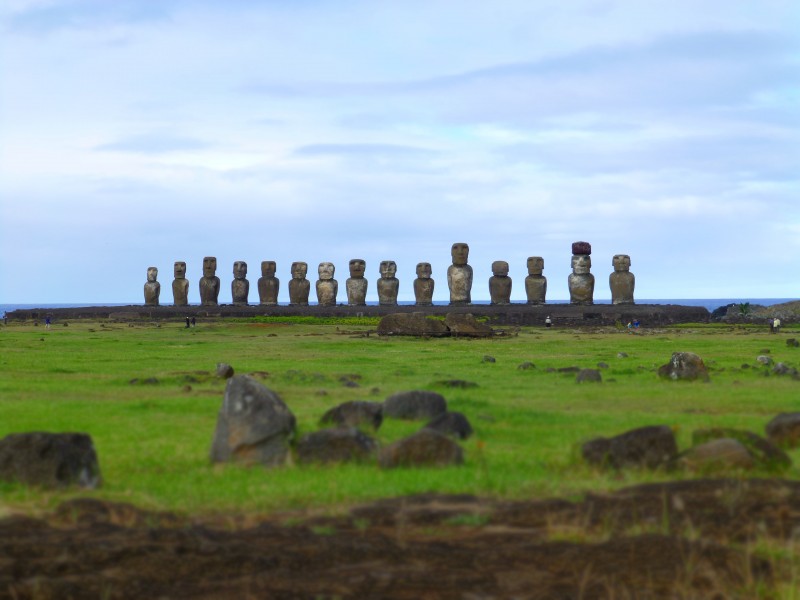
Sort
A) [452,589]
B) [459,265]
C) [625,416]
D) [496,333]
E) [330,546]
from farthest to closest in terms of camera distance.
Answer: [459,265] → [496,333] → [625,416] → [330,546] → [452,589]

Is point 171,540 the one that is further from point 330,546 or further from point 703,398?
point 703,398

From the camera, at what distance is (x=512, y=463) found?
10.0 metres

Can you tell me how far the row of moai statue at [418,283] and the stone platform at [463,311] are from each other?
3.31ft

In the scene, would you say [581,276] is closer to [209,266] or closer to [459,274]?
[459,274]

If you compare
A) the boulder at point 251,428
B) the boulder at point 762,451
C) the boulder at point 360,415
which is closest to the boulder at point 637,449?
the boulder at point 762,451

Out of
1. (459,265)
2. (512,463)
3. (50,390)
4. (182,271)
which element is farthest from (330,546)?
(182,271)

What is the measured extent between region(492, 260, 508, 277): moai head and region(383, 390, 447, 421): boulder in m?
37.2

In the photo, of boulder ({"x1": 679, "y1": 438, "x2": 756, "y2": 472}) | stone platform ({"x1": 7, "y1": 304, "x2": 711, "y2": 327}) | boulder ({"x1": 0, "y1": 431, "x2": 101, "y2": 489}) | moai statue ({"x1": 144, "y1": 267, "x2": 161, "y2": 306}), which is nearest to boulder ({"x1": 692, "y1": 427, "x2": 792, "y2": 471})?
boulder ({"x1": 679, "y1": 438, "x2": 756, "y2": 472})

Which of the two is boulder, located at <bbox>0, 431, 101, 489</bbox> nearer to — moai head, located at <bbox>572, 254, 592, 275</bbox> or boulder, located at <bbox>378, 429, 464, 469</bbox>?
boulder, located at <bbox>378, 429, 464, 469</bbox>

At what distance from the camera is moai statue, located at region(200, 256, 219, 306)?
5491cm

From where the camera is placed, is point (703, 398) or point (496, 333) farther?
point (496, 333)

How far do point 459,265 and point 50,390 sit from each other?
1362 inches

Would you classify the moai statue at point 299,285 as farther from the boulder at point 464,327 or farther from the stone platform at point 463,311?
the boulder at point 464,327

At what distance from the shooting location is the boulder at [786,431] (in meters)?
10.7
